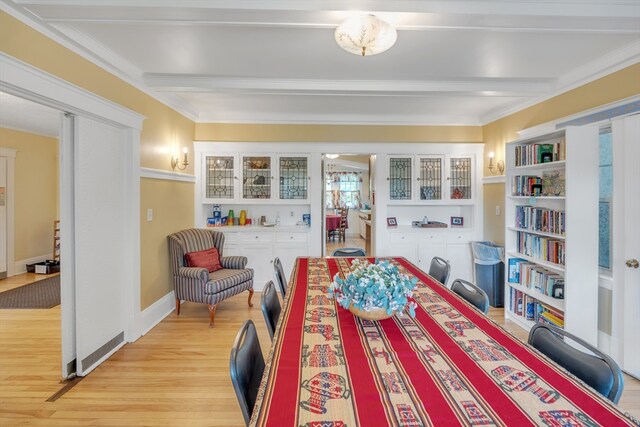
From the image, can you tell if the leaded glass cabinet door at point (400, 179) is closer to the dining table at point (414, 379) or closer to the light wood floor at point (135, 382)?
the light wood floor at point (135, 382)

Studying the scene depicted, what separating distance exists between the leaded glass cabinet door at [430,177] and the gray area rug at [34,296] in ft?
16.9

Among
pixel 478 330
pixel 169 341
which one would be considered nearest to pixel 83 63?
pixel 169 341

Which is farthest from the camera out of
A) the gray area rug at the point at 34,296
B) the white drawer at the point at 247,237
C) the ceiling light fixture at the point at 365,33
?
the white drawer at the point at 247,237

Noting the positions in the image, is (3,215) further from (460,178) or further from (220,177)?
(460,178)

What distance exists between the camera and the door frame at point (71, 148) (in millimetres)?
2025

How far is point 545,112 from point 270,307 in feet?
12.1

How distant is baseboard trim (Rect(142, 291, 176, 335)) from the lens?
3371 mm

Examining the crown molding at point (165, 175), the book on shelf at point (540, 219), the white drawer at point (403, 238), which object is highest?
the crown molding at point (165, 175)

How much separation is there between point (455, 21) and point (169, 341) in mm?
3569

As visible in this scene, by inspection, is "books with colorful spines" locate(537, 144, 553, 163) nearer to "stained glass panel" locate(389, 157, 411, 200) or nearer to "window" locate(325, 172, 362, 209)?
"stained glass panel" locate(389, 157, 411, 200)

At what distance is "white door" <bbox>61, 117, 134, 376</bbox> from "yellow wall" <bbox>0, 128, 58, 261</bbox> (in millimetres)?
3983

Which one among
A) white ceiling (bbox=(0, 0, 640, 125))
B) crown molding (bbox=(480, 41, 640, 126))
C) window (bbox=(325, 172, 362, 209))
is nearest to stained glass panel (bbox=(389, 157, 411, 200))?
white ceiling (bbox=(0, 0, 640, 125))

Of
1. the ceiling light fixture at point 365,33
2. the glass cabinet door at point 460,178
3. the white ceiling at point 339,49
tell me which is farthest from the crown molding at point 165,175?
the glass cabinet door at point 460,178

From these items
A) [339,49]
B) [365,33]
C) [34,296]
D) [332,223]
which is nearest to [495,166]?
[339,49]
